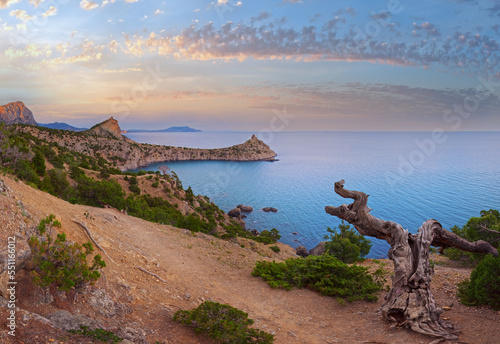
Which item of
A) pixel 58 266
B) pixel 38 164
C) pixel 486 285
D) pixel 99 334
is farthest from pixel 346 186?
pixel 99 334

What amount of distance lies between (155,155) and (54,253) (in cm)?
14302

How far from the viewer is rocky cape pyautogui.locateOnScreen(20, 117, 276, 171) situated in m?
93.2

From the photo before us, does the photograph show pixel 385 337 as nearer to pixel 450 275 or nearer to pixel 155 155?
pixel 450 275

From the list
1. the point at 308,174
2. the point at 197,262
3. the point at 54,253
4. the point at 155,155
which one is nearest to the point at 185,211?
the point at 197,262

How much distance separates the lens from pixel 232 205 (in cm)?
7719

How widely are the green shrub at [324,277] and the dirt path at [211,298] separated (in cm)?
37

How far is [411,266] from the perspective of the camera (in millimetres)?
9570

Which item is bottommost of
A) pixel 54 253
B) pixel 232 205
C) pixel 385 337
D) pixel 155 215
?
pixel 232 205

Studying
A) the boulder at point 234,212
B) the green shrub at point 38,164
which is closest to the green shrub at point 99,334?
the green shrub at point 38,164

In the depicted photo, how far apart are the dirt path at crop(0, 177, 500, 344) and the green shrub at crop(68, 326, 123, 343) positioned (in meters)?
1.01

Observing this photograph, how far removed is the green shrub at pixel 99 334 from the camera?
5.70 m

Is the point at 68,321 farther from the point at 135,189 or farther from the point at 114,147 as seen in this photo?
the point at 114,147

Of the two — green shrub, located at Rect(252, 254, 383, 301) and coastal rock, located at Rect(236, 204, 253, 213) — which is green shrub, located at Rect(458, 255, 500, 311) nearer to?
green shrub, located at Rect(252, 254, 383, 301)

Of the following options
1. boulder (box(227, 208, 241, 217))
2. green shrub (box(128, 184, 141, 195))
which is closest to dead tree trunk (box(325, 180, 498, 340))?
green shrub (box(128, 184, 141, 195))
